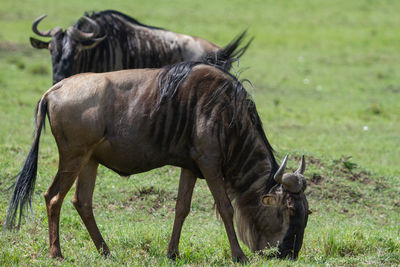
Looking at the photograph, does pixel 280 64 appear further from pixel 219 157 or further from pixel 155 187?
pixel 219 157

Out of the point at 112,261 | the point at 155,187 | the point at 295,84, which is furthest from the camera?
the point at 295,84

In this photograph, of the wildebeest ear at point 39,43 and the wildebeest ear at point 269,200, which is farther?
the wildebeest ear at point 39,43

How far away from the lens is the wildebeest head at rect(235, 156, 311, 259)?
19.7 feet

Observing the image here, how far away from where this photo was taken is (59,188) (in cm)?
595

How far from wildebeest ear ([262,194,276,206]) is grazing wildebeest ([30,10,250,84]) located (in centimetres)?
412

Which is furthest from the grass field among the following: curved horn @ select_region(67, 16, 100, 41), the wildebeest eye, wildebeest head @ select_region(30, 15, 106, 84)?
curved horn @ select_region(67, 16, 100, 41)

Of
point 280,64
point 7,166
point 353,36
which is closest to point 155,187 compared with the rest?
point 7,166

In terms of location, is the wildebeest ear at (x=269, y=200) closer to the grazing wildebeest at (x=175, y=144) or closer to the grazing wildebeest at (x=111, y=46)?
the grazing wildebeest at (x=175, y=144)

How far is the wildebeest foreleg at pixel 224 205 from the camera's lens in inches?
236

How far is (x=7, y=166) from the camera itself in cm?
884

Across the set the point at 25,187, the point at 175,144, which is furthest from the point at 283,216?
the point at 25,187

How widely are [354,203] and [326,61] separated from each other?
12.9 metres

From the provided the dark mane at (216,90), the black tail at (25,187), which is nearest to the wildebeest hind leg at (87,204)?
the black tail at (25,187)

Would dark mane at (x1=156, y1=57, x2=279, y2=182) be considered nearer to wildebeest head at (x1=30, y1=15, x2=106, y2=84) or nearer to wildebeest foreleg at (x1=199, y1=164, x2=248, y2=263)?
wildebeest foreleg at (x1=199, y1=164, x2=248, y2=263)
